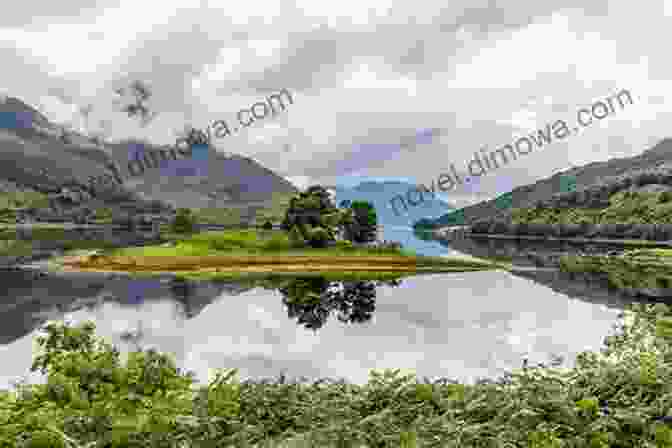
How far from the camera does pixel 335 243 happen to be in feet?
246

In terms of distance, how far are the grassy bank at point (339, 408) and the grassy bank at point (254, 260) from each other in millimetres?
43186

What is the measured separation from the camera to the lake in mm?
20734

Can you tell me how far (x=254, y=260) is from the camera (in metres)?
62.5

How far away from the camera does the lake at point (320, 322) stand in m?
20.7

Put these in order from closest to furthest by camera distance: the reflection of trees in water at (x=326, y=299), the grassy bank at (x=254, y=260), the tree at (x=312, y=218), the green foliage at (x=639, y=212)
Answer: the reflection of trees in water at (x=326, y=299)
the grassy bank at (x=254, y=260)
the tree at (x=312, y=218)
the green foliage at (x=639, y=212)

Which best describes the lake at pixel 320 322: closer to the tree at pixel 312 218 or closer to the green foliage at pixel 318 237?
the green foliage at pixel 318 237

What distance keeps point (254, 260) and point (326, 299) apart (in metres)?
26.2

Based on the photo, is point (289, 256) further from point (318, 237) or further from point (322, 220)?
point (322, 220)

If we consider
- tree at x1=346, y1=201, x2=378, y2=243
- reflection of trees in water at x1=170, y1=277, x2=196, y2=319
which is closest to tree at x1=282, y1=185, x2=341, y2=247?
tree at x1=346, y1=201, x2=378, y2=243

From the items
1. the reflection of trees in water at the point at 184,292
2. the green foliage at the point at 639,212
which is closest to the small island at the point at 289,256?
the reflection of trees in water at the point at 184,292

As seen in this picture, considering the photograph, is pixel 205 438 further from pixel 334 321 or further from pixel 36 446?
pixel 334 321

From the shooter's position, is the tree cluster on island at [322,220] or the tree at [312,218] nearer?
the tree at [312,218]

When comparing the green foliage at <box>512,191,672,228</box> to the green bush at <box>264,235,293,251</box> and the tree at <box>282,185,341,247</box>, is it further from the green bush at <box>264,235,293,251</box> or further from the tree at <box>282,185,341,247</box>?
the green bush at <box>264,235,293,251</box>

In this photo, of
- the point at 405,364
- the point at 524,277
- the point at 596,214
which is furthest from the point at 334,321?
the point at 596,214
